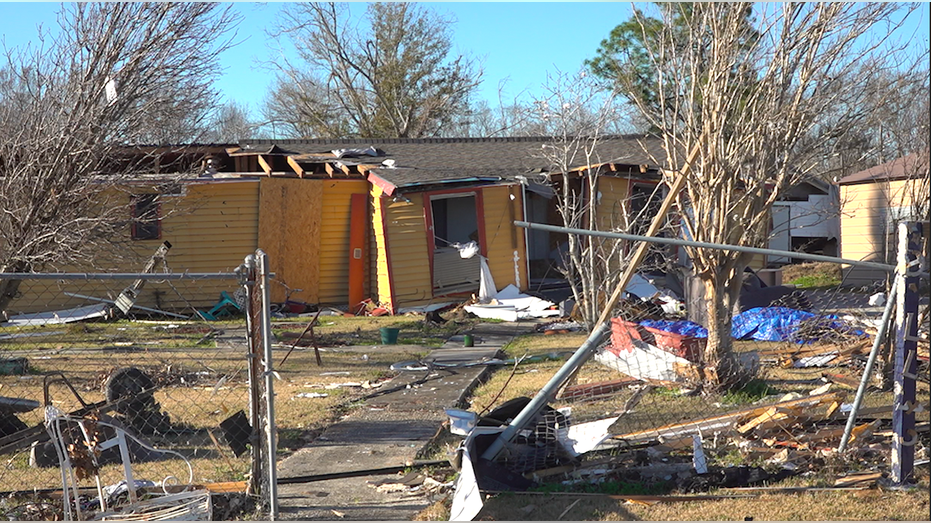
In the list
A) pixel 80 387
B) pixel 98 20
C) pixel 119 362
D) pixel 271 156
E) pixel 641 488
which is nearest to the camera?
pixel 641 488

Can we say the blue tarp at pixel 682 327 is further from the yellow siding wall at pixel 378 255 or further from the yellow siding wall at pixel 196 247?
the yellow siding wall at pixel 196 247

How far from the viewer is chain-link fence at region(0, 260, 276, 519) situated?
524cm

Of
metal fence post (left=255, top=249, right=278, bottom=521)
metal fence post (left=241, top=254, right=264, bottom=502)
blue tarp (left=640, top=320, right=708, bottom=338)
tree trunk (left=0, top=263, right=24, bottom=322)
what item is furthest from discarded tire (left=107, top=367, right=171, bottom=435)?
blue tarp (left=640, top=320, right=708, bottom=338)

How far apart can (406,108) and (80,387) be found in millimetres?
30445

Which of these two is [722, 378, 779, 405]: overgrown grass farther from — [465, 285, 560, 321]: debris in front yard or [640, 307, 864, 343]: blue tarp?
[465, 285, 560, 321]: debris in front yard

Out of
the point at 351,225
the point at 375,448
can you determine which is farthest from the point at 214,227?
the point at 375,448

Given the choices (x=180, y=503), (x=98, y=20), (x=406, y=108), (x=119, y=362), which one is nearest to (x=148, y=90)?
(x=98, y=20)

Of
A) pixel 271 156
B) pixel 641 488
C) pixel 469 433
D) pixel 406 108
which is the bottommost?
pixel 641 488

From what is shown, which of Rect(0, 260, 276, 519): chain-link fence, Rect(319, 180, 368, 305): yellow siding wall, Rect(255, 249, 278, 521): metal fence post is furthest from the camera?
Rect(319, 180, 368, 305): yellow siding wall

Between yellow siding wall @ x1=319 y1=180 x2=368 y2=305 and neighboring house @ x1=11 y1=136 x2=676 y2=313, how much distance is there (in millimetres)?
21

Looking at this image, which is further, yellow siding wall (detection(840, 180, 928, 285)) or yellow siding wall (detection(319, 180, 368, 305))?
yellow siding wall (detection(840, 180, 928, 285))

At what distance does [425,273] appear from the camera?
17.6 m

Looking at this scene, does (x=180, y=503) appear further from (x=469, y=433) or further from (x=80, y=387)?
(x=80, y=387)

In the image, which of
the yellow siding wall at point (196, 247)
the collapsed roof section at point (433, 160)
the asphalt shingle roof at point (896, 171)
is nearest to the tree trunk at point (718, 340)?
the asphalt shingle roof at point (896, 171)
